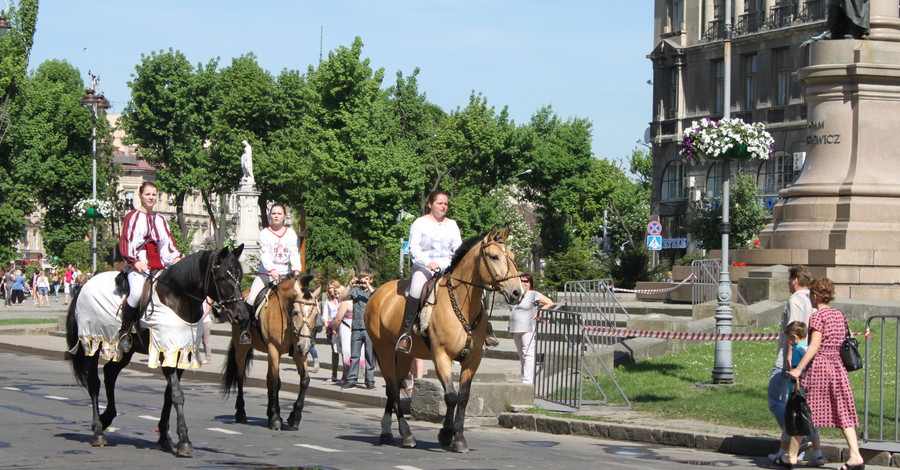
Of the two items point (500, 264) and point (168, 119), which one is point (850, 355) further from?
point (168, 119)

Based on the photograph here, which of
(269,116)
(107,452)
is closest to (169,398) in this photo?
(107,452)

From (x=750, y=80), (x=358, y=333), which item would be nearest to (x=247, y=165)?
(x=750, y=80)

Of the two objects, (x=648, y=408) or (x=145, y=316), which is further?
(x=648, y=408)

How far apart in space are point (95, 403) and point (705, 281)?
18.4 m

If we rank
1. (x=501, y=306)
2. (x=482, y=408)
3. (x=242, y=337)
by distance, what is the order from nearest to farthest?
(x=242, y=337)
(x=482, y=408)
(x=501, y=306)

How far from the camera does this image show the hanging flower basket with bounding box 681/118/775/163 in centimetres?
2081

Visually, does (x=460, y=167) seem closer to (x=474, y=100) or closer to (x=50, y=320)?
(x=474, y=100)

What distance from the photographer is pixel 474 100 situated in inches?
3238

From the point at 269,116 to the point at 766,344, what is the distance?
6727 centimetres

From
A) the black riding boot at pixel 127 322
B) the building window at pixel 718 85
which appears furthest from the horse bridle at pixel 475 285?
the building window at pixel 718 85

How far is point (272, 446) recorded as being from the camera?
1324 centimetres

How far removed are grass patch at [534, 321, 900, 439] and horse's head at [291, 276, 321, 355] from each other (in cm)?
347

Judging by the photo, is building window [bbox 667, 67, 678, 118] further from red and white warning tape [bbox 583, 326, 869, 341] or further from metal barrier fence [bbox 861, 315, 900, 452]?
metal barrier fence [bbox 861, 315, 900, 452]

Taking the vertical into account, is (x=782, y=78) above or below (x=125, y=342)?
above
